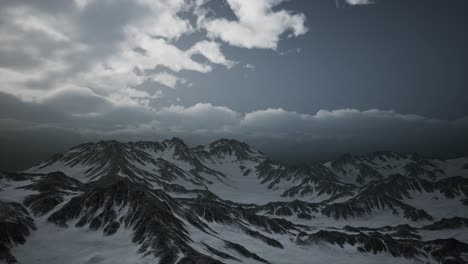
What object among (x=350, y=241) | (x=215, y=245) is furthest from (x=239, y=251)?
(x=350, y=241)

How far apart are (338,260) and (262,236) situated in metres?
39.0

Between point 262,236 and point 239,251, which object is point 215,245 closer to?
point 239,251

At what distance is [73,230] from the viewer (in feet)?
362

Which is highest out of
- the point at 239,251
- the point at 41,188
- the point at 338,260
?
the point at 41,188

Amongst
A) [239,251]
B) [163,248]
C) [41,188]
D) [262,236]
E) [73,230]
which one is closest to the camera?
[163,248]

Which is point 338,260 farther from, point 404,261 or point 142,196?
point 142,196

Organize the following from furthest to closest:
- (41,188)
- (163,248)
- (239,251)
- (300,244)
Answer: (300,244)
(41,188)
(239,251)
(163,248)

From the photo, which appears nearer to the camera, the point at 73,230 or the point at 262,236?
the point at 73,230

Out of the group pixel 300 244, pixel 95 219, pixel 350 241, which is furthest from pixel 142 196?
pixel 350 241

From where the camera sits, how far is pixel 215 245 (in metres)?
116

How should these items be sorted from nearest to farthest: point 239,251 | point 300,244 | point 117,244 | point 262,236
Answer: point 117,244, point 239,251, point 262,236, point 300,244

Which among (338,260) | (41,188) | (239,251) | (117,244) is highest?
(41,188)

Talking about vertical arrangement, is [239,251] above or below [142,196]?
below

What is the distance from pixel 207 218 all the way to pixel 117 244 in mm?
68916
